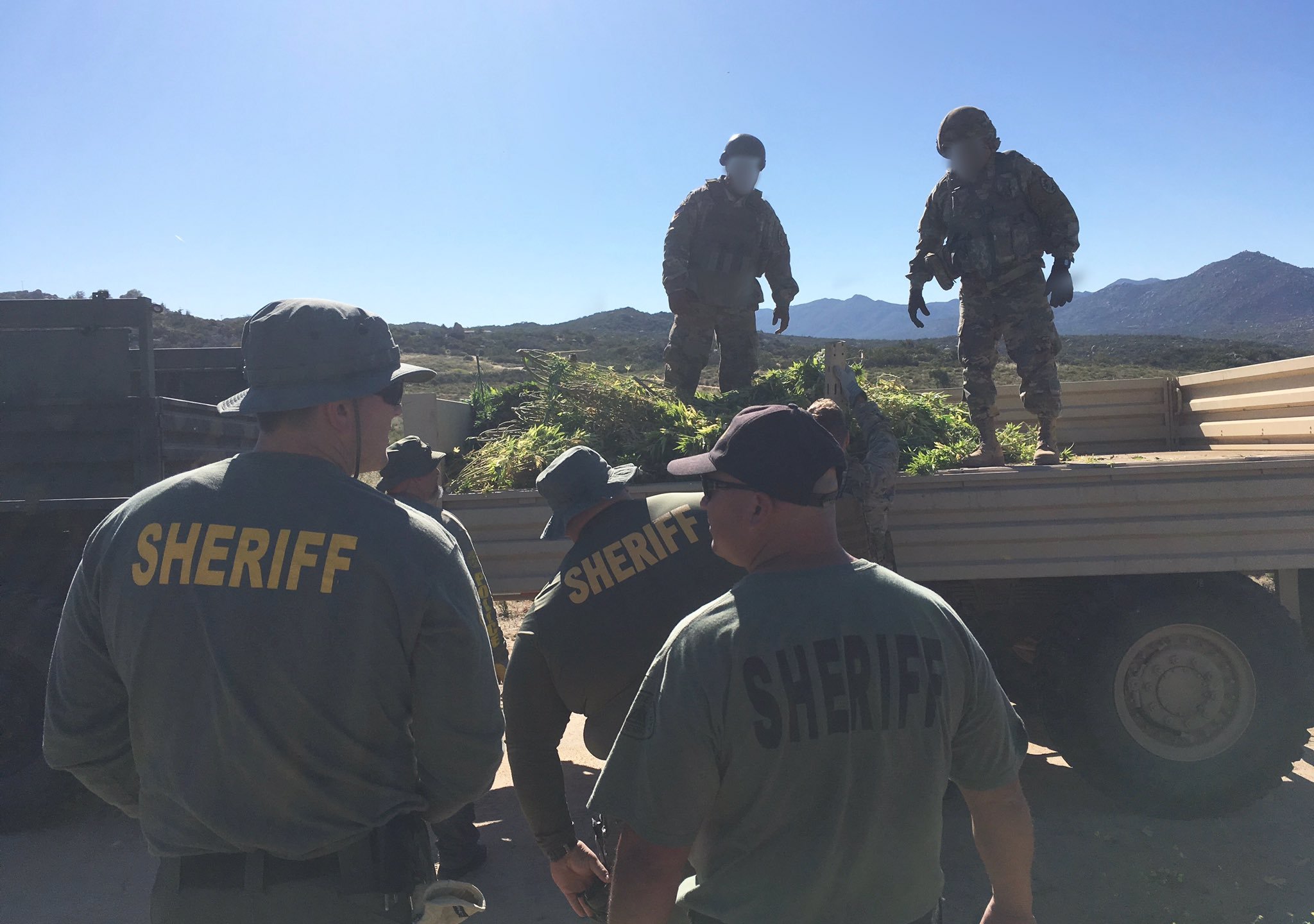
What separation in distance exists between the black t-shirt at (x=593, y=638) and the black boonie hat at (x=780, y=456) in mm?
812

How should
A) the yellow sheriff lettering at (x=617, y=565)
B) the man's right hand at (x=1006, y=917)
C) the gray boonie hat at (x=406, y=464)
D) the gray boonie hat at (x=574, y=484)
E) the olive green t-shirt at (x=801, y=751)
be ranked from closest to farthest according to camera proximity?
the olive green t-shirt at (x=801, y=751), the man's right hand at (x=1006, y=917), the yellow sheriff lettering at (x=617, y=565), the gray boonie hat at (x=574, y=484), the gray boonie hat at (x=406, y=464)

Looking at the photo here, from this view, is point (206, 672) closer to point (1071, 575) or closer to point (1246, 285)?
point (1071, 575)

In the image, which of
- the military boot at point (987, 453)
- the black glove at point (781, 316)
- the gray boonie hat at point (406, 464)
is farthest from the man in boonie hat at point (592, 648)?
the black glove at point (781, 316)

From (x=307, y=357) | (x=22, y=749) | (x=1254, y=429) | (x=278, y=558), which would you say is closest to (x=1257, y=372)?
(x=1254, y=429)

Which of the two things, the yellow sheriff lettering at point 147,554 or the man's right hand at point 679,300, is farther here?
the man's right hand at point 679,300

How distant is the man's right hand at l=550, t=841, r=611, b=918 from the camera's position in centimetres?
233

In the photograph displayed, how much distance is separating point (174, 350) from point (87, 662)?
16.1 feet

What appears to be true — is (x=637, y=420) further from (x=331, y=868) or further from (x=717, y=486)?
(x=331, y=868)

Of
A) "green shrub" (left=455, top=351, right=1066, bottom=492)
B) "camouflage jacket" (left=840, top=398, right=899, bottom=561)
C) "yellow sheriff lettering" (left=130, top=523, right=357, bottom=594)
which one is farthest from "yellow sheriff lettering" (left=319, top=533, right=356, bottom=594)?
"green shrub" (left=455, top=351, right=1066, bottom=492)

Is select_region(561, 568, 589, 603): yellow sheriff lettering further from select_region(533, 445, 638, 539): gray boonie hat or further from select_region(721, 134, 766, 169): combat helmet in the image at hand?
select_region(721, 134, 766, 169): combat helmet

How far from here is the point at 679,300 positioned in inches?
227

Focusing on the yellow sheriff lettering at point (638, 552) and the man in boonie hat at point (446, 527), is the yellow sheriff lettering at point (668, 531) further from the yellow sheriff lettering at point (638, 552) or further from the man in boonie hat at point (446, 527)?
the man in boonie hat at point (446, 527)

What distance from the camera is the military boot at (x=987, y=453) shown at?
15.1ft

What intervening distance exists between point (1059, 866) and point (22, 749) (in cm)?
490
